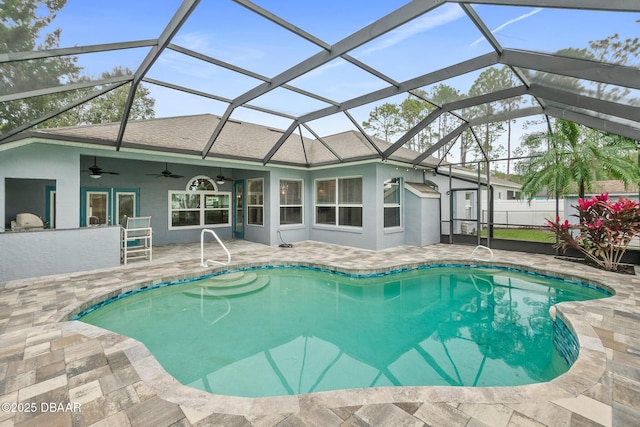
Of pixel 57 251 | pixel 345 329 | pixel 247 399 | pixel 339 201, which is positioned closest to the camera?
pixel 247 399

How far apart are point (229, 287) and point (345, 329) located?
2875 millimetres

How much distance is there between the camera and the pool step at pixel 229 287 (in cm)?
562

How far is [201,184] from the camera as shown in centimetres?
1100

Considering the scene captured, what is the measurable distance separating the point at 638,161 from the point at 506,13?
7109mm

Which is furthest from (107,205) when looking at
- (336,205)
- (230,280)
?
(336,205)

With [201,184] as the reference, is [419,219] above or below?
below

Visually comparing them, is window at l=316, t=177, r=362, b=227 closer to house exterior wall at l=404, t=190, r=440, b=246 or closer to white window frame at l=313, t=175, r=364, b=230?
white window frame at l=313, t=175, r=364, b=230

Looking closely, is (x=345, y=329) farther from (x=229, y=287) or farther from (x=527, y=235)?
(x=527, y=235)

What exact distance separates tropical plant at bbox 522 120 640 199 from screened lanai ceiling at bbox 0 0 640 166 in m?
1.42

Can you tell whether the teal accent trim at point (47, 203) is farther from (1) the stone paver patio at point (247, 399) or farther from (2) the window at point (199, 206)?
(1) the stone paver patio at point (247, 399)

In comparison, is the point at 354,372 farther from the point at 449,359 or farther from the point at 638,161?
the point at 638,161

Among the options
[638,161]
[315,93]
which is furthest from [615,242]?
[315,93]

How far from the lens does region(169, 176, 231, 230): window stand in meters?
10.4

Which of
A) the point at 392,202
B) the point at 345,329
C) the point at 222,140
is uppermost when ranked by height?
the point at 222,140
